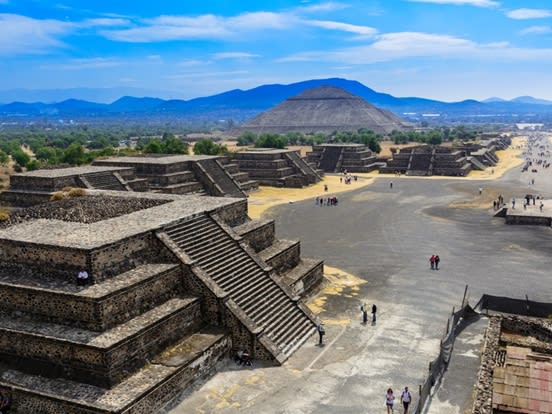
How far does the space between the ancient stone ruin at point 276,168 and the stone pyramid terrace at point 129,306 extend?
146 feet

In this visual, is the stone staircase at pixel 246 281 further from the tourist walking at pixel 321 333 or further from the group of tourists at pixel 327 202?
the group of tourists at pixel 327 202

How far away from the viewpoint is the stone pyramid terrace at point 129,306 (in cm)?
1495

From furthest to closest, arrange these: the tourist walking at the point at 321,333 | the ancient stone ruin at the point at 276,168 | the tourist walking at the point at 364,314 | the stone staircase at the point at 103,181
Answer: the ancient stone ruin at the point at 276,168
the stone staircase at the point at 103,181
the tourist walking at the point at 364,314
the tourist walking at the point at 321,333

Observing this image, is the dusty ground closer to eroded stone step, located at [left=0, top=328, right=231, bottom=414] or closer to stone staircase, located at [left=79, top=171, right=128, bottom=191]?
stone staircase, located at [left=79, top=171, right=128, bottom=191]

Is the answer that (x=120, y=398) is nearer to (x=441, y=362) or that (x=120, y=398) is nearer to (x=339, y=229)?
(x=441, y=362)

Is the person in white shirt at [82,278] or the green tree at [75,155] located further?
the green tree at [75,155]

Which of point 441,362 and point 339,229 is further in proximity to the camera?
point 339,229

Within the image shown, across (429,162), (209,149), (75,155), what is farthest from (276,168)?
(429,162)

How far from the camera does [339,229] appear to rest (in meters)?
41.5

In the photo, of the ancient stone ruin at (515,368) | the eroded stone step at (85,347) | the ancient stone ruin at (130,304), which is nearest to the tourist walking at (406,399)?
the ancient stone ruin at (515,368)

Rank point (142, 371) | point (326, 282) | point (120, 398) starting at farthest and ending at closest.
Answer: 1. point (326, 282)
2. point (142, 371)
3. point (120, 398)

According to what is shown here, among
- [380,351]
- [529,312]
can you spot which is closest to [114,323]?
[380,351]

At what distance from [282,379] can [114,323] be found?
5716 mm

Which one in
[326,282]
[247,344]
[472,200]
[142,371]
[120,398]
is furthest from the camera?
[472,200]
